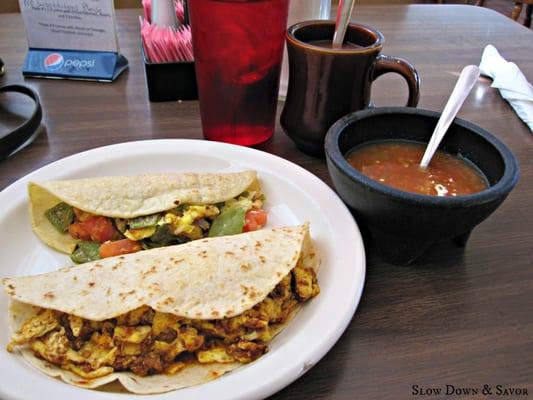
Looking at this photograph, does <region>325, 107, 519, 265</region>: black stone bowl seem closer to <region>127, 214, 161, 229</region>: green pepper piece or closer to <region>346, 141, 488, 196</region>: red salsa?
<region>346, 141, 488, 196</region>: red salsa

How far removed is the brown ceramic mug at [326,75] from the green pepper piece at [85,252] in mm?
626

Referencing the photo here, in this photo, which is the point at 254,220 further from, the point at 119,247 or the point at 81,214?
the point at 81,214

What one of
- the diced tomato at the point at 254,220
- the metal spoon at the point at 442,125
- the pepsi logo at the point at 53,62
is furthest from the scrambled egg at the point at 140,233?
the pepsi logo at the point at 53,62

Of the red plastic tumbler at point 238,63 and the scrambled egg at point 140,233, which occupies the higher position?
the red plastic tumbler at point 238,63

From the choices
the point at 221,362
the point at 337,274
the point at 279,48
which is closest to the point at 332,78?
Answer: the point at 279,48

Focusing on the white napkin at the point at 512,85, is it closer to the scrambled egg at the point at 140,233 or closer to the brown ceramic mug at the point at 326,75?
the brown ceramic mug at the point at 326,75

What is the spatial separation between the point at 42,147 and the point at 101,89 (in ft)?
1.38

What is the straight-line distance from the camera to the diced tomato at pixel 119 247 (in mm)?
1080

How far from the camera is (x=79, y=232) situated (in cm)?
113

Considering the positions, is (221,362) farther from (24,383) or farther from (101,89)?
(101,89)

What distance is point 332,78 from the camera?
48.4 inches

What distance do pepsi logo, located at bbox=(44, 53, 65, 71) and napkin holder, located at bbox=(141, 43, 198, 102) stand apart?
1.23ft

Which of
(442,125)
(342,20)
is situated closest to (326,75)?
(342,20)

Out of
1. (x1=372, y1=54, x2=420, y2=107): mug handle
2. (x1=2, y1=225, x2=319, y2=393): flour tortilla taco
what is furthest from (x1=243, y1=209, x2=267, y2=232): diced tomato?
(x1=372, y1=54, x2=420, y2=107): mug handle
